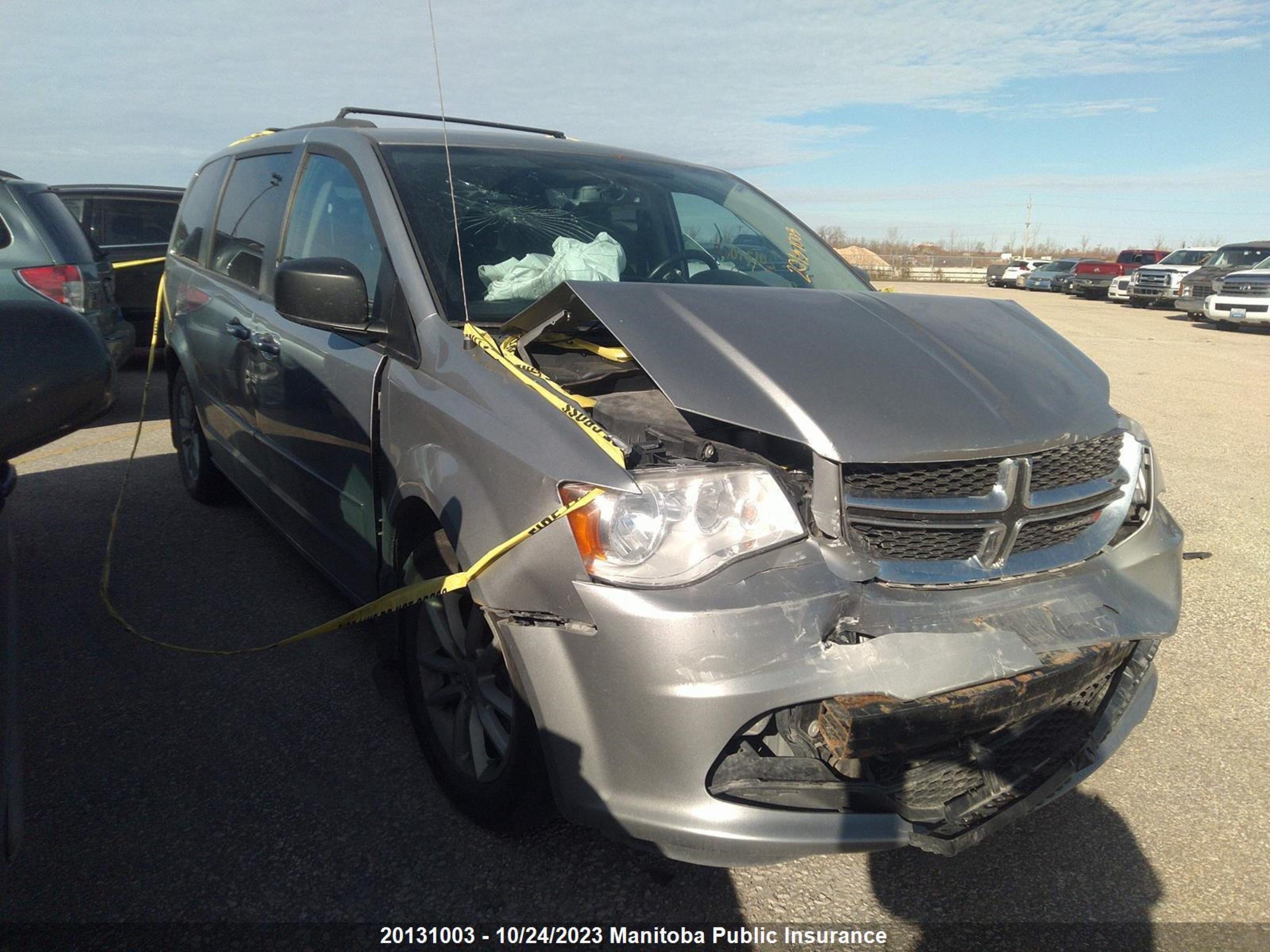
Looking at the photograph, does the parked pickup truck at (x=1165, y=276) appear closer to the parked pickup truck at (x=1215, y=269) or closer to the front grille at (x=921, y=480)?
the parked pickup truck at (x=1215, y=269)

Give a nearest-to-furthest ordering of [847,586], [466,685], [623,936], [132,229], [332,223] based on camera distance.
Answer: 1. [847,586]
2. [623,936]
3. [466,685]
4. [332,223]
5. [132,229]

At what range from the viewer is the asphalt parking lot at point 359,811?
225 centimetres

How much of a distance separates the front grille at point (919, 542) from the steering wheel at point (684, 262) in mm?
1523

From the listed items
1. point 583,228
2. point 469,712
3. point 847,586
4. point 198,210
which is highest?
point 198,210

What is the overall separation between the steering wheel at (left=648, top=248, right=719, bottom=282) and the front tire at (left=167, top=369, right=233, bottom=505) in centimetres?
279

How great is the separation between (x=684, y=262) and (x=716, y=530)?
1.75m

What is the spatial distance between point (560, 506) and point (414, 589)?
733mm

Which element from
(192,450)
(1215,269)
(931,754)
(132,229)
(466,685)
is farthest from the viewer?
(1215,269)

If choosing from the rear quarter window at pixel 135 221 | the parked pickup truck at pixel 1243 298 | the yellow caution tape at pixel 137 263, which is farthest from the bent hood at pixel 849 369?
the parked pickup truck at pixel 1243 298

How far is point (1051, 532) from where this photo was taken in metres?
2.21

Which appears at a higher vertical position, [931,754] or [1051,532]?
[1051,532]

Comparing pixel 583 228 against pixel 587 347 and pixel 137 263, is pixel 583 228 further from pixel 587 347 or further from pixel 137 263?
pixel 137 263

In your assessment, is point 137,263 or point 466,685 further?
point 137,263

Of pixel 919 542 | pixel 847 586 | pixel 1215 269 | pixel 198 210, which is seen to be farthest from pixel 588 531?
pixel 1215 269
